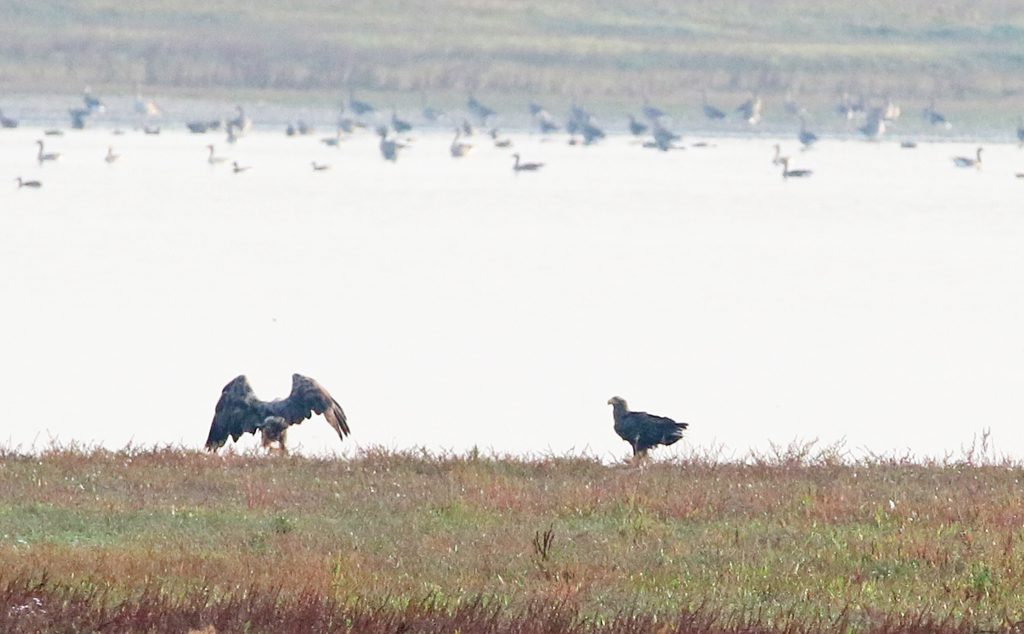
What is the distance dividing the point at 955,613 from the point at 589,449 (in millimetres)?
9081

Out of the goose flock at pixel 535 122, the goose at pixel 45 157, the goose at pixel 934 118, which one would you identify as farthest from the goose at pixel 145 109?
the goose at pixel 934 118

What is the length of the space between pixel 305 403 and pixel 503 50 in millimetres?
92328

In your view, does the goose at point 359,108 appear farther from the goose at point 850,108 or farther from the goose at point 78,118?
the goose at point 850,108

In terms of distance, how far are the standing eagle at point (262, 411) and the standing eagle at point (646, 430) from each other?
2.53 metres

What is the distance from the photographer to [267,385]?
78.5ft

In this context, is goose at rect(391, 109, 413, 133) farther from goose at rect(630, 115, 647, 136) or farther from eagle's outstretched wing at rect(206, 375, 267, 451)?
eagle's outstretched wing at rect(206, 375, 267, 451)

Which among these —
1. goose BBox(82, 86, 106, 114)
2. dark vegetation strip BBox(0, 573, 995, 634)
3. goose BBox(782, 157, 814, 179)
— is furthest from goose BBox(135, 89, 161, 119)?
dark vegetation strip BBox(0, 573, 995, 634)

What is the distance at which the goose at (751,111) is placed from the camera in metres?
88.1

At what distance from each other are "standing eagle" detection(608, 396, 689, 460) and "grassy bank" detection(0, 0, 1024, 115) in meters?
80.0

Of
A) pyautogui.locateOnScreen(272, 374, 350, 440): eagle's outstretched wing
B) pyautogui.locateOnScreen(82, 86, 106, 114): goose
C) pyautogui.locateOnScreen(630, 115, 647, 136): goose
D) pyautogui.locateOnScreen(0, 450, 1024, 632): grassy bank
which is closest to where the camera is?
pyautogui.locateOnScreen(0, 450, 1024, 632): grassy bank

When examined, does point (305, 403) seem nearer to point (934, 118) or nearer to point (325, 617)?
point (325, 617)

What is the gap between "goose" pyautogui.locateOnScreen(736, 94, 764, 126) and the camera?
88.1 meters

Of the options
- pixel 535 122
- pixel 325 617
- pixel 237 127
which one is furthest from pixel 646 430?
pixel 535 122

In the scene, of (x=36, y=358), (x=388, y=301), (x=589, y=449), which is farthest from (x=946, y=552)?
(x=388, y=301)
